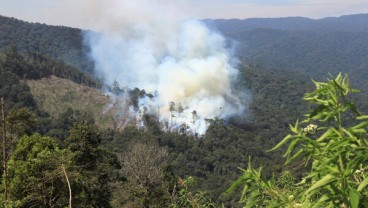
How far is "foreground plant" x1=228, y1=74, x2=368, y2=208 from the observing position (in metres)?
1.33

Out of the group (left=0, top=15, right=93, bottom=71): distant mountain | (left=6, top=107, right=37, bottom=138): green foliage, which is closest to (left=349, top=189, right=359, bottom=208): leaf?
(left=6, top=107, right=37, bottom=138): green foliage

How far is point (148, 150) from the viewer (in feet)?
103

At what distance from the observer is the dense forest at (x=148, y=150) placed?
173 cm

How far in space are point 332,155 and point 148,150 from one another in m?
30.2

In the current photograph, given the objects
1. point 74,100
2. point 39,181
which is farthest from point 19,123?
point 74,100

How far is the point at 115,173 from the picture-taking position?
86.0 ft

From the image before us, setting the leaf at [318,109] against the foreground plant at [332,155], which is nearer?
the foreground plant at [332,155]

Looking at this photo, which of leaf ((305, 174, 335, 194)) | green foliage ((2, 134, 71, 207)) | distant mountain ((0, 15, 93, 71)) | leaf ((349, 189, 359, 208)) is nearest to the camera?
leaf ((349, 189, 359, 208))

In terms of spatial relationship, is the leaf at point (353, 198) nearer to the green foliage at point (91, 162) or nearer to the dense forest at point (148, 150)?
the dense forest at point (148, 150)

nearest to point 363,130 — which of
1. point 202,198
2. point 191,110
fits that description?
point 202,198

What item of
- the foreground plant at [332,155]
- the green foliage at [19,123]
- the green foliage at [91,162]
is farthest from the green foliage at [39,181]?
the foreground plant at [332,155]

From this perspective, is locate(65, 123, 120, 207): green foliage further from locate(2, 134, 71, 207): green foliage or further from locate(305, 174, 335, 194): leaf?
locate(305, 174, 335, 194): leaf

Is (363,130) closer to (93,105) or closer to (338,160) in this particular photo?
(338,160)

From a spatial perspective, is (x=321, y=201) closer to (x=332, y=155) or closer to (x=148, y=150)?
(x=332, y=155)
